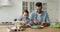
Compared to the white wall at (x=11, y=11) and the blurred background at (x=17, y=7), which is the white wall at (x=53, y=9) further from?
the white wall at (x=11, y=11)

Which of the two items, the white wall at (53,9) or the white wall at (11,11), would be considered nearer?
the white wall at (11,11)

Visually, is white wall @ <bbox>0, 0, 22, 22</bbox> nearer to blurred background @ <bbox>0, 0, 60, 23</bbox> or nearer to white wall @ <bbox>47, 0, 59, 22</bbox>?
blurred background @ <bbox>0, 0, 60, 23</bbox>

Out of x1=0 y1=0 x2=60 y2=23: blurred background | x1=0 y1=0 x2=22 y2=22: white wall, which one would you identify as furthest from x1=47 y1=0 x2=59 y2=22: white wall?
x1=0 y1=0 x2=22 y2=22: white wall

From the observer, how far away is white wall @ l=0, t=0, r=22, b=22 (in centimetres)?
510

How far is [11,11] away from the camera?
16.9ft

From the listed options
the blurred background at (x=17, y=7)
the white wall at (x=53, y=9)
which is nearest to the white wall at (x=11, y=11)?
the blurred background at (x=17, y=7)

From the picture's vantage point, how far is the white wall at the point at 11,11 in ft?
16.7

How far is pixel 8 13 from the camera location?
5.14 meters

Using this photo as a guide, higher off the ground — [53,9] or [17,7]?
[17,7]

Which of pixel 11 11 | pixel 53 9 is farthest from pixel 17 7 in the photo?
pixel 53 9

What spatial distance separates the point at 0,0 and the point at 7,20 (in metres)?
0.71

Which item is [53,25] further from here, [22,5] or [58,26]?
[22,5]

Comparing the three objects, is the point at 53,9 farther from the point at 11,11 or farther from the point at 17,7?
the point at 11,11

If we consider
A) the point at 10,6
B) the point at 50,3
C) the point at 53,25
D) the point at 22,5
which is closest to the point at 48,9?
the point at 50,3
